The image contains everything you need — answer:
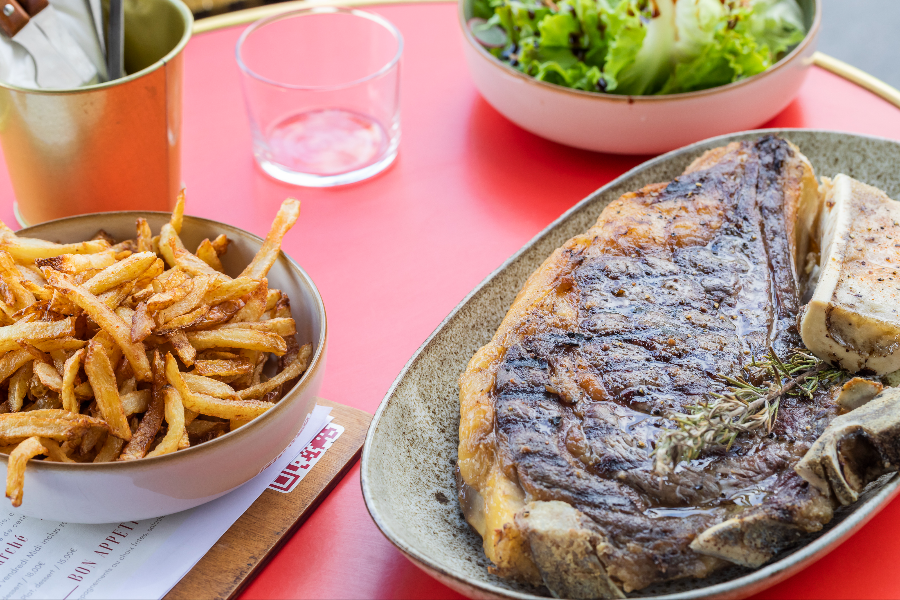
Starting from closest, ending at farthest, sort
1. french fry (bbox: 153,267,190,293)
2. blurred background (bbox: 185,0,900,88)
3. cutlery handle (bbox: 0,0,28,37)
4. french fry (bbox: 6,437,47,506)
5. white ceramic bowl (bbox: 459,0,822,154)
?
1. french fry (bbox: 6,437,47,506)
2. french fry (bbox: 153,267,190,293)
3. cutlery handle (bbox: 0,0,28,37)
4. white ceramic bowl (bbox: 459,0,822,154)
5. blurred background (bbox: 185,0,900,88)

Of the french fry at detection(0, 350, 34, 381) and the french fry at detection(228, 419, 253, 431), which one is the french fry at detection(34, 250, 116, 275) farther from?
the french fry at detection(228, 419, 253, 431)

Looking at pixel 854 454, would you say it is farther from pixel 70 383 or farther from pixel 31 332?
pixel 31 332

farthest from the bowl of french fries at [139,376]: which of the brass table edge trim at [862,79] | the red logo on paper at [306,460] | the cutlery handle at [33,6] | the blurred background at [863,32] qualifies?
the blurred background at [863,32]

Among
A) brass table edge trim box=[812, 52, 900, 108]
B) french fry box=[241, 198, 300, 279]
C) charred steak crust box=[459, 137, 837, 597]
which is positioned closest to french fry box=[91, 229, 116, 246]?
french fry box=[241, 198, 300, 279]


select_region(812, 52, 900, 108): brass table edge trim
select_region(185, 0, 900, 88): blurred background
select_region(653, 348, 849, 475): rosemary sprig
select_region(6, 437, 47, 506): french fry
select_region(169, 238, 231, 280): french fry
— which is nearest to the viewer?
select_region(6, 437, 47, 506): french fry

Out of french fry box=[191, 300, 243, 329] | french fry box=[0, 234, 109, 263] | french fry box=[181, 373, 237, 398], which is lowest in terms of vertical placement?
french fry box=[181, 373, 237, 398]

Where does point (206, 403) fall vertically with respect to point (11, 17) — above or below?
below

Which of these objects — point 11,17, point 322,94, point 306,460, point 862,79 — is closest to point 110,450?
point 306,460
